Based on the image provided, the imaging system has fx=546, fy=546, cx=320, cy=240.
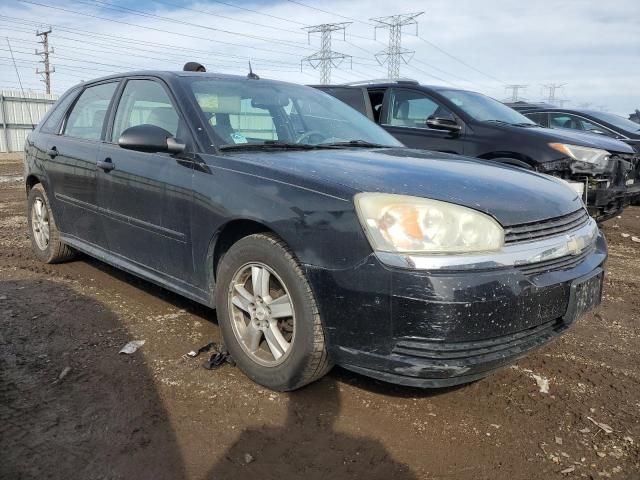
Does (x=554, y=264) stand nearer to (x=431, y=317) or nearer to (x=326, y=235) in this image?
(x=431, y=317)

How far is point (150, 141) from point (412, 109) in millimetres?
4377

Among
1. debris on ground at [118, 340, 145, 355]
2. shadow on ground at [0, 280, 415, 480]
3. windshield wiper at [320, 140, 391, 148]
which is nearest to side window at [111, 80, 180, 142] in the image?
windshield wiper at [320, 140, 391, 148]

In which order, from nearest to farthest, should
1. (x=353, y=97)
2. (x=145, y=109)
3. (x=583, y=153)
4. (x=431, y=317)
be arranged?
1. (x=431, y=317)
2. (x=145, y=109)
3. (x=583, y=153)
4. (x=353, y=97)

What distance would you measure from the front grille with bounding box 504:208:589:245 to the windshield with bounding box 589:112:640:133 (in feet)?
24.6

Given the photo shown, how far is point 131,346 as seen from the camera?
131 inches

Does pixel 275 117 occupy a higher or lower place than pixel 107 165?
higher

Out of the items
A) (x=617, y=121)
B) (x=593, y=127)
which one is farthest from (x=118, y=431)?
(x=617, y=121)

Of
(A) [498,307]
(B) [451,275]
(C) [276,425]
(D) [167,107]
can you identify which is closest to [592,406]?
(A) [498,307]

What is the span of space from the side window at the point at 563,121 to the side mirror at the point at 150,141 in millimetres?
8006

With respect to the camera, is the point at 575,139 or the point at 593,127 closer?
the point at 575,139

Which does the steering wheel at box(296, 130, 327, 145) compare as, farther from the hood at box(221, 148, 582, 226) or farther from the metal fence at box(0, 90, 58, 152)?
the metal fence at box(0, 90, 58, 152)

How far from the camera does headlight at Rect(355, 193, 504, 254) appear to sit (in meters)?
2.27

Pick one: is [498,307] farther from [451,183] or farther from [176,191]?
[176,191]

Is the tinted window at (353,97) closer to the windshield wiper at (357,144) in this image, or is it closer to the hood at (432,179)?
the windshield wiper at (357,144)
